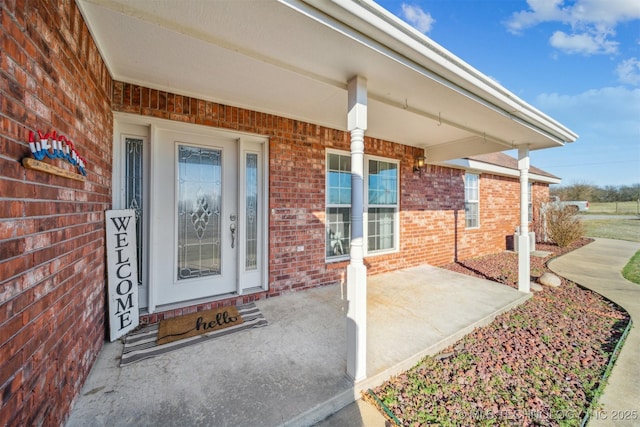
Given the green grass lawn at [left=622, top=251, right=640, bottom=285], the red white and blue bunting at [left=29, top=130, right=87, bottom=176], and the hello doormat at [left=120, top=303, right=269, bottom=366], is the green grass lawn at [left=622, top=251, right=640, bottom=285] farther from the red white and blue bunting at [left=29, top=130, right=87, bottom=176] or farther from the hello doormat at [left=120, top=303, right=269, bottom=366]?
the red white and blue bunting at [left=29, top=130, right=87, bottom=176]

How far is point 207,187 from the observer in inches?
135

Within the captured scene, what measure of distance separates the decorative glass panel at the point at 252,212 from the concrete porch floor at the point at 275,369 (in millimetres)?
630

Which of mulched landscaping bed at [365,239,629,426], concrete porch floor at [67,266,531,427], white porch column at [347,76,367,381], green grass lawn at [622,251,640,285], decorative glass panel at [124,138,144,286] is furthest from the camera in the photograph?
Result: green grass lawn at [622,251,640,285]

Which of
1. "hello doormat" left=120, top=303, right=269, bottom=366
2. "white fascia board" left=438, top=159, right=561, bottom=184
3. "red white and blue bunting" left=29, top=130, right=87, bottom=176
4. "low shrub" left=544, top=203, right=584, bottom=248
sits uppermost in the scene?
"white fascia board" left=438, top=159, right=561, bottom=184

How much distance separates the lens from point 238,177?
140 inches

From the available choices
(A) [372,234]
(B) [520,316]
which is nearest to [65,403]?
(A) [372,234]

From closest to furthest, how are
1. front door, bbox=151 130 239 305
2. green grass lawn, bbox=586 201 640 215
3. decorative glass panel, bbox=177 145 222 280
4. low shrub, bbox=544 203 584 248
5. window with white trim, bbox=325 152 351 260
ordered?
1. front door, bbox=151 130 239 305
2. decorative glass panel, bbox=177 145 222 280
3. window with white trim, bbox=325 152 351 260
4. low shrub, bbox=544 203 584 248
5. green grass lawn, bbox=586 201 640 215

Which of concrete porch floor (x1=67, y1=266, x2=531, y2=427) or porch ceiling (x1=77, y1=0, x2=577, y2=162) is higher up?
porch ceiling (x1=77, y1=0, x2=577, y2=162)

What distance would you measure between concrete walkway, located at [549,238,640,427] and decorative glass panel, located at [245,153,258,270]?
11.8 feet

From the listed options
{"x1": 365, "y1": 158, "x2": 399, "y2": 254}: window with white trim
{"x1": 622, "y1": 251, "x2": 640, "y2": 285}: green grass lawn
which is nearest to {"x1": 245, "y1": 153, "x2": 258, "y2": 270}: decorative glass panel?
{"x1": 365, "y1": 158, "x2": 399, "y2": 254}: window with white trim

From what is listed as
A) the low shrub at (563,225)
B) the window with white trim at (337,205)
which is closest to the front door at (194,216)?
the window with white trim at (337,205)

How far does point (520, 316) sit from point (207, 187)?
4.62m

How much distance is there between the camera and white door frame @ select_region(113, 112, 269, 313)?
9.52ft

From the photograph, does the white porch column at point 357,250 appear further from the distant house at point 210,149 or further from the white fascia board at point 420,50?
the white fascia board at point 420,50
